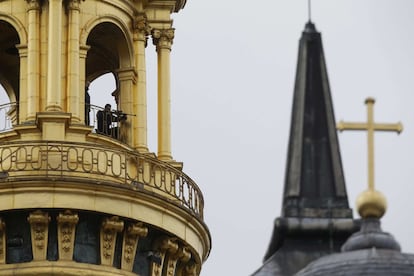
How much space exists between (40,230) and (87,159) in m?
1.91

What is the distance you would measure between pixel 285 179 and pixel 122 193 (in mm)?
22072

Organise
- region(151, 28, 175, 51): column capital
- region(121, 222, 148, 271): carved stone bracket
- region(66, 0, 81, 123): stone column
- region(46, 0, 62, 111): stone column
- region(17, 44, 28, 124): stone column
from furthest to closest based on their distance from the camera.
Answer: region(151, 28, 175, 51): column capital → region(17, 44, 28, 124): stone column → region(66, 0, 81, 123): stone column → region(46, 0, 62, 111): stone column → region(121, 222, 148, 271): carved stone bracket

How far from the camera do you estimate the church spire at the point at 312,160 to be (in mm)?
84312

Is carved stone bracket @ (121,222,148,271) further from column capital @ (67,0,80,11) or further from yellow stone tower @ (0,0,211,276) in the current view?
column capital @ (67,0,80,11)

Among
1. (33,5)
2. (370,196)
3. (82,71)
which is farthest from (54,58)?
(370,196)

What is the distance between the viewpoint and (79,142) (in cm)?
10675

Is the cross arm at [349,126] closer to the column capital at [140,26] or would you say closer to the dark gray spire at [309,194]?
the dark gray spire at [309,194]

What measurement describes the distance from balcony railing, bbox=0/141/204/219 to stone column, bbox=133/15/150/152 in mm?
1271

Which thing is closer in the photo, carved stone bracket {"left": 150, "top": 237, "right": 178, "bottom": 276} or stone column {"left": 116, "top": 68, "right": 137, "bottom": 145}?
carved stone bracket {"left": 150, "top": 237, "right": 178, "bottom": 276}

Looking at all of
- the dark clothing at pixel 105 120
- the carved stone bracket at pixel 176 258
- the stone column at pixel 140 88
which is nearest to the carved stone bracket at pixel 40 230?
the carved stone bracket at pixel 176 258

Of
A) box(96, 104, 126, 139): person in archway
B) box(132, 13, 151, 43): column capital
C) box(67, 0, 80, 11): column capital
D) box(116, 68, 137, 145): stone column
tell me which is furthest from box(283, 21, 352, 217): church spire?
box(132, 13, 151, 43): column capital

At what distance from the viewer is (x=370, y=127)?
83250 mm

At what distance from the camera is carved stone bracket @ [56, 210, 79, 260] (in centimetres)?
10581

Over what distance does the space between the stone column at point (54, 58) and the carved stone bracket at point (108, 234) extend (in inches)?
107
